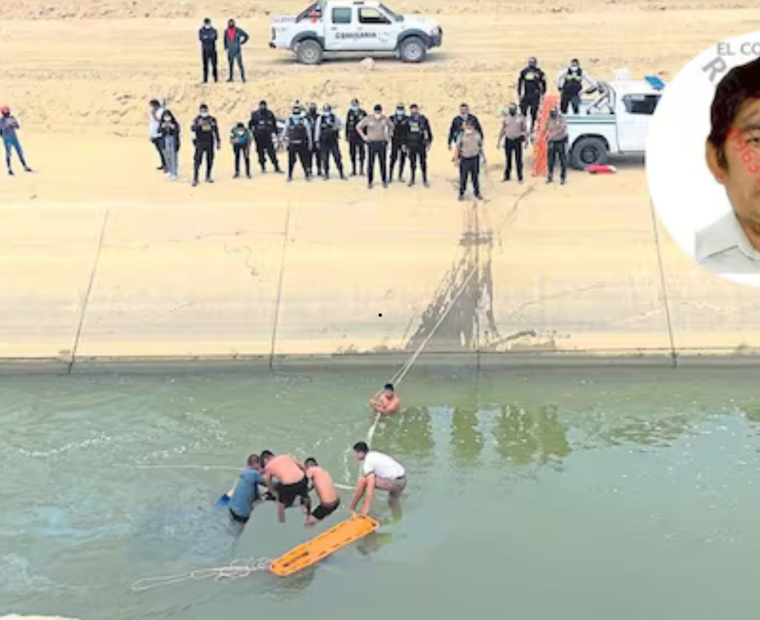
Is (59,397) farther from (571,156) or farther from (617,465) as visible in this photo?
(571,156)

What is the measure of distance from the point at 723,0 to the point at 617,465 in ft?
92.8

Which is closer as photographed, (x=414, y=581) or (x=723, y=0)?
(x=414, y=581)

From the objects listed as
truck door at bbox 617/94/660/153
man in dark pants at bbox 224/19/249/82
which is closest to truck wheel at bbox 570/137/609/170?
truck door at bbox 617/94/660/153

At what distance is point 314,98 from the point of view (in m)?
31.7

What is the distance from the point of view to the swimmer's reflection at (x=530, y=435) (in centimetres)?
1731

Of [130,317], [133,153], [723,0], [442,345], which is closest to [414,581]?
[442,345]

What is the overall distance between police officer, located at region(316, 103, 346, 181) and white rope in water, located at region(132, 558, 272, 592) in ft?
41.6

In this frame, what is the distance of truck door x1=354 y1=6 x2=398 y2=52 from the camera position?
111ft

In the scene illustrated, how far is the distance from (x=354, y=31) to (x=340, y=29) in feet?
1.36

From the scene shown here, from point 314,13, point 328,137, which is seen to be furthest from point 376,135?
point 314,13

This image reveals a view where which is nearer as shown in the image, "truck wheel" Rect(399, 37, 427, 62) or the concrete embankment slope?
the concrete embankment slope

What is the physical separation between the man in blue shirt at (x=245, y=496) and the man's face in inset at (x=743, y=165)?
406 inches

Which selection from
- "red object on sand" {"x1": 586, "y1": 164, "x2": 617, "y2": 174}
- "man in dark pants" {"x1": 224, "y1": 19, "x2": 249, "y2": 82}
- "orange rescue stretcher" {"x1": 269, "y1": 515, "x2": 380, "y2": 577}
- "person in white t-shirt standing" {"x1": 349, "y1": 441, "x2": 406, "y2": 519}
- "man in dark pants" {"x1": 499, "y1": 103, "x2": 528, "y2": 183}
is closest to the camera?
"orange rescue stretcher" {"x1": 269, "y1": 515, "x2": 380, "y2": 577}

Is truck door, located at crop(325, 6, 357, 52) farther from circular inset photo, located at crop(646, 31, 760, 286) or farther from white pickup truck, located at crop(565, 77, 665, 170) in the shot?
circular inset photo, located at crop(646, 31, 760, 286)
